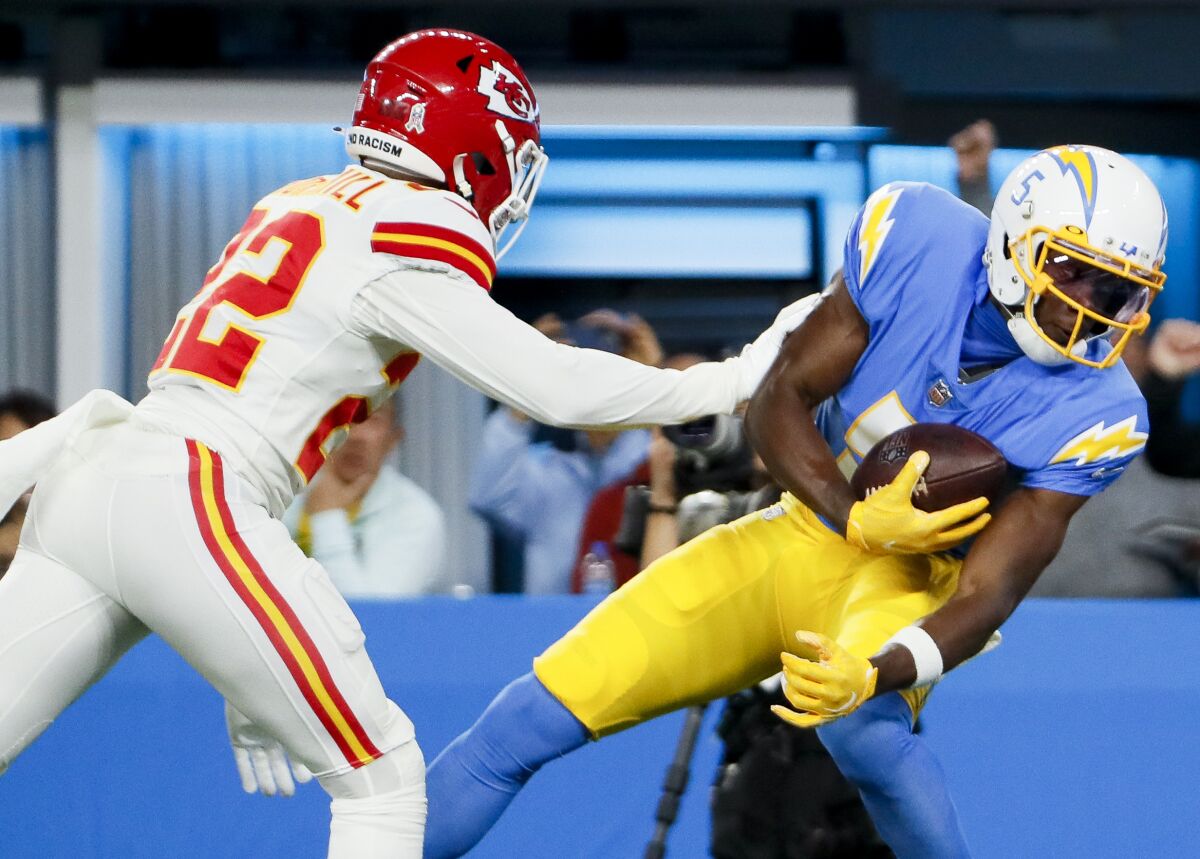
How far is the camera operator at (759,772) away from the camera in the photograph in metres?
3.07

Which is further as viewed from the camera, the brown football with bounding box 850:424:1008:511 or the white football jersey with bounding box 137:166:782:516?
the brown football with bounding box 850:424:1008:511

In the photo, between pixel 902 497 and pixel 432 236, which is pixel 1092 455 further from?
pixel 432 236

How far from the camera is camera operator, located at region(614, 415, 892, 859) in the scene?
10.1 feet

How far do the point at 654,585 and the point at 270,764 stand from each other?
65 cm

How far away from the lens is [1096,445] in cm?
263

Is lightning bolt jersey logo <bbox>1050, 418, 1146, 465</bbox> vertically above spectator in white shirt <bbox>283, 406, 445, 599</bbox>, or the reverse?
lightning bolt jersey logo <bbox>1050, 418, 1146, 465</bbox>

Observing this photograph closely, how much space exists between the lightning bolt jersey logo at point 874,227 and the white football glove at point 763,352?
120 mm

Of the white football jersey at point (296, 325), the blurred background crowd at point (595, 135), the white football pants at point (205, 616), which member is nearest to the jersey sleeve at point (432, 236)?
the white football jersey at point (296, 325)

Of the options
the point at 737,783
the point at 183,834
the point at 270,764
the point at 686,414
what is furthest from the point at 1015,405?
the point at 183,834

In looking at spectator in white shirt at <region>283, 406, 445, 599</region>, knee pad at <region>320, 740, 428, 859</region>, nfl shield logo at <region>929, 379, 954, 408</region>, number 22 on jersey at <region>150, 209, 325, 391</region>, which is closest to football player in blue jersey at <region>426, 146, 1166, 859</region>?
nfl shield logo at <region>929, 379, 954, 408</region>

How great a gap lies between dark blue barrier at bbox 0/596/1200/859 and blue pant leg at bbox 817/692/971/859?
60 centimetres

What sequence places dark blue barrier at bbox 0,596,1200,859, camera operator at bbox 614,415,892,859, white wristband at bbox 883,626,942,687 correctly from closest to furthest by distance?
white wristband at bbox 883,626,942,687
camera operator at bbox 614,415,892,859
dark blue barrier at bbox 0,596,1200,859

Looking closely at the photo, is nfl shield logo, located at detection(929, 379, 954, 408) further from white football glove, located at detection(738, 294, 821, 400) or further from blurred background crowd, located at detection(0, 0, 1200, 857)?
blurred background crowd, located at detection(0, 0, 1200, 857)

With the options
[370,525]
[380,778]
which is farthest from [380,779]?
[370,525]
